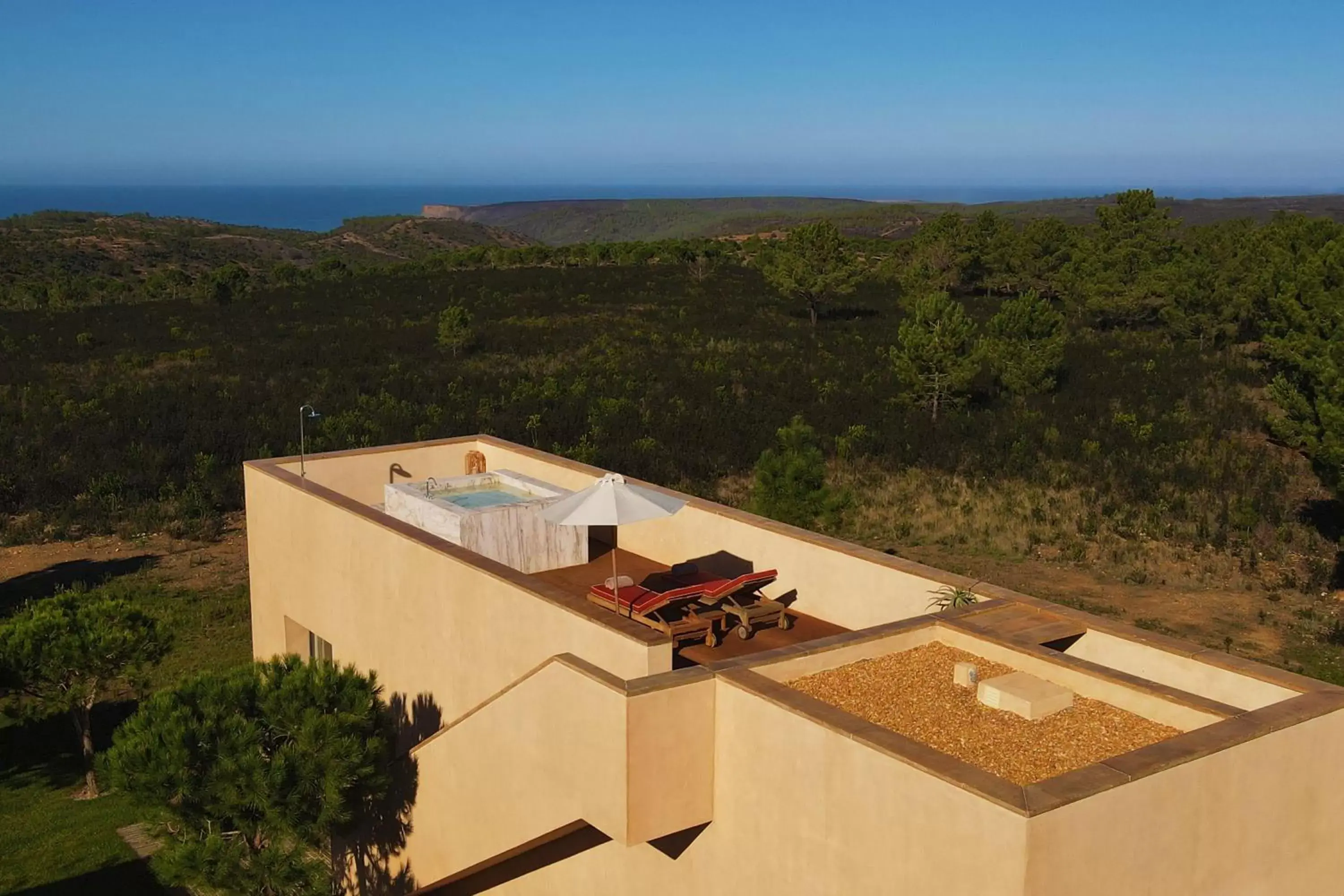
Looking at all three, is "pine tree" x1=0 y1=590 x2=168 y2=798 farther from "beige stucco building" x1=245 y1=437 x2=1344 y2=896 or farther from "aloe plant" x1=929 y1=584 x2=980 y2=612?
"aloe plant" x1=929 y1=584 x2=980 y2=612

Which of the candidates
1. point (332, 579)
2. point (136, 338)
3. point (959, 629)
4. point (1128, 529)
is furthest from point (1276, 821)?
point (136, 338)

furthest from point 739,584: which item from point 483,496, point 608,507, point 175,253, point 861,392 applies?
point 175,253

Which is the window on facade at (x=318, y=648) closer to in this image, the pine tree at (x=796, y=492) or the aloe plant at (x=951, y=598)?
the aloe plant at (x=951, y=598)

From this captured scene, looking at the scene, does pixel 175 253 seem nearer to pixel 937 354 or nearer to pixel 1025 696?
pixel 937 354

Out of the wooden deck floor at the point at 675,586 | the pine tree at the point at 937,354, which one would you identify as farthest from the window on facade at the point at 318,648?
the pine tree at the point at 937,354

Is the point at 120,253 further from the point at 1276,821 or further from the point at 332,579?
the point at 1276,821

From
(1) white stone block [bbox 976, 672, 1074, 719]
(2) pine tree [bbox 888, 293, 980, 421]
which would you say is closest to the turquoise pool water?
(1) white stone block [bbox 976, 672, 1074, 719]

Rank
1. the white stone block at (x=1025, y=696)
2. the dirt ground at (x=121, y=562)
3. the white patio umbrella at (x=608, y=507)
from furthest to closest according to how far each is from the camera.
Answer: the dirt ground at (x=121, y=562) < the white patio umbrella at (x=608, y=507) < the white stone block at (x=1025, y=696)
